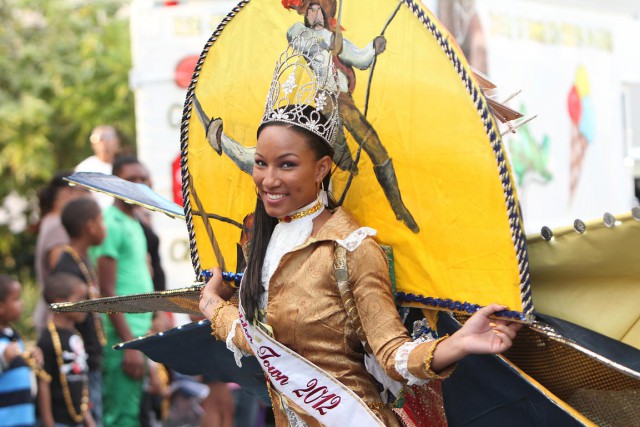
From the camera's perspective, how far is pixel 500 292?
2.52 meters

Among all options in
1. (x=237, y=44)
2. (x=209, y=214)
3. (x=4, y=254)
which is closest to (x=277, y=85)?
(x=237, y=44)

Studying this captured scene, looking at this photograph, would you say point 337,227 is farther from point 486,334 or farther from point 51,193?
point 51,193

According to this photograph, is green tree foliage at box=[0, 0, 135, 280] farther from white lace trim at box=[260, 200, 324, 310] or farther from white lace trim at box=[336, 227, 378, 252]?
white lace trim at box=[336, 227, 378, 252]

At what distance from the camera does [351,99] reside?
113 inches

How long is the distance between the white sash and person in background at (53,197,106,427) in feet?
10.2

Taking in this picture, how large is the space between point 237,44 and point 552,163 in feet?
16.8

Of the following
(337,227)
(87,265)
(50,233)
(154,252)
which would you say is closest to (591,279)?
(337,227)

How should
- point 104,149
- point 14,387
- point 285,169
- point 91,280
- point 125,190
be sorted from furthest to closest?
1. point 104,149
2. point 91,280
3. point 14,387
4. point 125,190
5. point 285,169

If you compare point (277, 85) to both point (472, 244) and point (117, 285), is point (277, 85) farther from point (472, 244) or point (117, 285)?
point (117, 285)

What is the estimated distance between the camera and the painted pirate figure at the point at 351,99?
9.15ft

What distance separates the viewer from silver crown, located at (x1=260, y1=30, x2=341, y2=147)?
2787 mm

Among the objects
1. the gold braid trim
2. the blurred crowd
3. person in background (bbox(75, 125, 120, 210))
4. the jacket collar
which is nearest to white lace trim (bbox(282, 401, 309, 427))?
the gold braid trim

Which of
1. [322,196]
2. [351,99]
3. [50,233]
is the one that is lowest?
[50,233]

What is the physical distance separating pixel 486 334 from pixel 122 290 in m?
3.76
